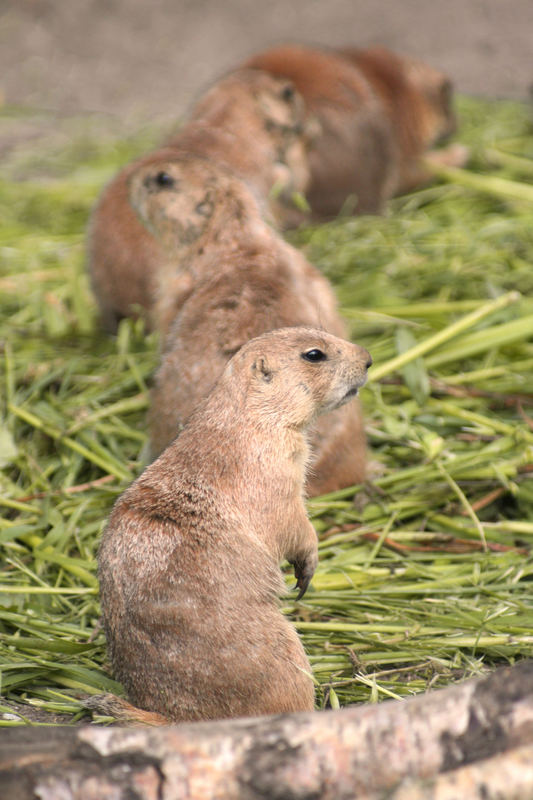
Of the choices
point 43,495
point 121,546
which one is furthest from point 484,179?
Answer: point 121,546

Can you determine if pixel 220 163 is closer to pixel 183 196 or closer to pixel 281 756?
pixel 183 196

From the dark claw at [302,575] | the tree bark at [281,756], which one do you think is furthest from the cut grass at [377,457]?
the tree bark at [281,756]

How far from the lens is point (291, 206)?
24.6 feet

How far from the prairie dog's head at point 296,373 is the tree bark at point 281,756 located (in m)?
1.45

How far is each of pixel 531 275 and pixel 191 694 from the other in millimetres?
4090

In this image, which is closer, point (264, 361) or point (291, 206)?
point (264, 361)

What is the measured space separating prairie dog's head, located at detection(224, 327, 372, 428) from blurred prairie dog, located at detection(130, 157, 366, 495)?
577 millimetres

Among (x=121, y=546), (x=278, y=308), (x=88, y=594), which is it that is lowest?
(x=88, y=594)

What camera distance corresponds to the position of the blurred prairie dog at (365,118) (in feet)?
25.2

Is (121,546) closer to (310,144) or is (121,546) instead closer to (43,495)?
A: (43,495)

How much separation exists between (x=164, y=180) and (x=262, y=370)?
2043mm

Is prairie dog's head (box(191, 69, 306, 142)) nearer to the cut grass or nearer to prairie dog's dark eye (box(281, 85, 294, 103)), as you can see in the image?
prairie dog's dark eye (box(281, 85, 294, 103))

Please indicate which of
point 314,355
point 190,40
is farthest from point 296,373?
point 190,40

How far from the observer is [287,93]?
6891 millimetres
